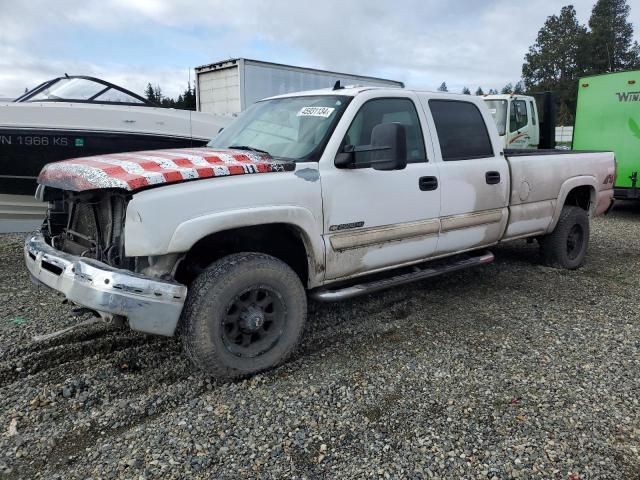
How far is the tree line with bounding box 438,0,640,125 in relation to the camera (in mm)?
55250

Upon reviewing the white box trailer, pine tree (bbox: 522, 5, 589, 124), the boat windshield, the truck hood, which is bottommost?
the truck hood

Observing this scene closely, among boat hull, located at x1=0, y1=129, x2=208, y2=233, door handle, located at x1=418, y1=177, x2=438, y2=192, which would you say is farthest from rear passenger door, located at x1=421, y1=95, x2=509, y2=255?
boat hull, located at x1=0, y1=129, x2=208, y2=233

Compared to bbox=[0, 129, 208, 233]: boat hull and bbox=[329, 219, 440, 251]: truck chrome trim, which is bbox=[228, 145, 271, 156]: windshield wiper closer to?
bbox=[329, 219, 440, 251]: truck chrome trim

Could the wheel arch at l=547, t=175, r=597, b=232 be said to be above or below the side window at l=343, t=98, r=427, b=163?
below

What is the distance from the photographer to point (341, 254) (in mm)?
3670

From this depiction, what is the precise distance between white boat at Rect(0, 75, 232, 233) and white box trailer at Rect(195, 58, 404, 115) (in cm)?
547

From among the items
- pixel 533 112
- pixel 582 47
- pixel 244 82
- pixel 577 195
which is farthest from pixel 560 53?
pixel 577 195

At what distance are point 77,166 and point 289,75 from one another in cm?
1053

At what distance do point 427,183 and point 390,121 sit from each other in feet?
1.93

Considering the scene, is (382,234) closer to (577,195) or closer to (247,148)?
(247,148)

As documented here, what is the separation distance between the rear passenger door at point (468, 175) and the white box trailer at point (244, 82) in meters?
8.15

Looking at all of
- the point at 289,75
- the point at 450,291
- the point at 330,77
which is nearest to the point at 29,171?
the point at 450,291

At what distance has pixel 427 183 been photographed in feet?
13.5

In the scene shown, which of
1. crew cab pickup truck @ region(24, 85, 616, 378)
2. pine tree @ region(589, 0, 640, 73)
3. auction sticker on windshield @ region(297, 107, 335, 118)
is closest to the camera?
crew cab pickup truck @ region(24, 85, 616, 378)
